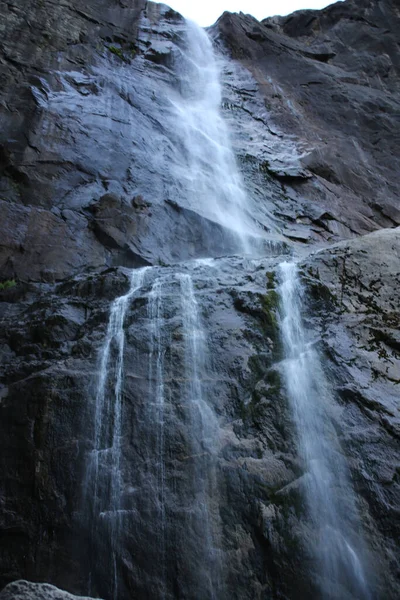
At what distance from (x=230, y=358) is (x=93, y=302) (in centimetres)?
276

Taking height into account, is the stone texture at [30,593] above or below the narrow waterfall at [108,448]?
above

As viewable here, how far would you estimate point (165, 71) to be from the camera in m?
19.2

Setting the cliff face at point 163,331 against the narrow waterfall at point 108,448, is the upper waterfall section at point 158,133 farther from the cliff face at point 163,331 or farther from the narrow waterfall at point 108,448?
Answer: the narrow waterfall at point 108,448

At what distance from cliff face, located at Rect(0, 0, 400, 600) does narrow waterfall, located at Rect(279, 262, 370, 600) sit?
144 mm

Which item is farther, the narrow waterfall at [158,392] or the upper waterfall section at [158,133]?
the upper waterfall section at [158,133]

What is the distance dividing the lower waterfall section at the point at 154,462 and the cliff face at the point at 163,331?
2cm

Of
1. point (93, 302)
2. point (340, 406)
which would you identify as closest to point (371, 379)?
point (340, 406)

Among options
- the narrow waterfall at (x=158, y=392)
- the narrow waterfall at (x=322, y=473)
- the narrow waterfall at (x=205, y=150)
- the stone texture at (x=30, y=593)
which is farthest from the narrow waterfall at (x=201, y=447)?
the narrow waterfall at (x=205, y=150)

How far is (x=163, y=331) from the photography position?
24.6ft

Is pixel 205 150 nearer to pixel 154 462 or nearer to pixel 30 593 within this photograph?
pixel 154 462

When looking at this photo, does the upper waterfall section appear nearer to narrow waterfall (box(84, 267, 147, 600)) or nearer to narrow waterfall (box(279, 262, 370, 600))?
narrow waterfall (box(84, 267, 147, 600))

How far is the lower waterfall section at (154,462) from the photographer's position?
17.5 feet

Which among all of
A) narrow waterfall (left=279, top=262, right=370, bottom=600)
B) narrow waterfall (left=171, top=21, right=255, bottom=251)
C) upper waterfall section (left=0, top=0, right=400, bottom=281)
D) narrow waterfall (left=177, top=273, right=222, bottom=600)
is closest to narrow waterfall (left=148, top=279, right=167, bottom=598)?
narrow waterfall (left=177, top=273, right=222, bottom=600)

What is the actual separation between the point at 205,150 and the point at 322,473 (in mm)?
11986
